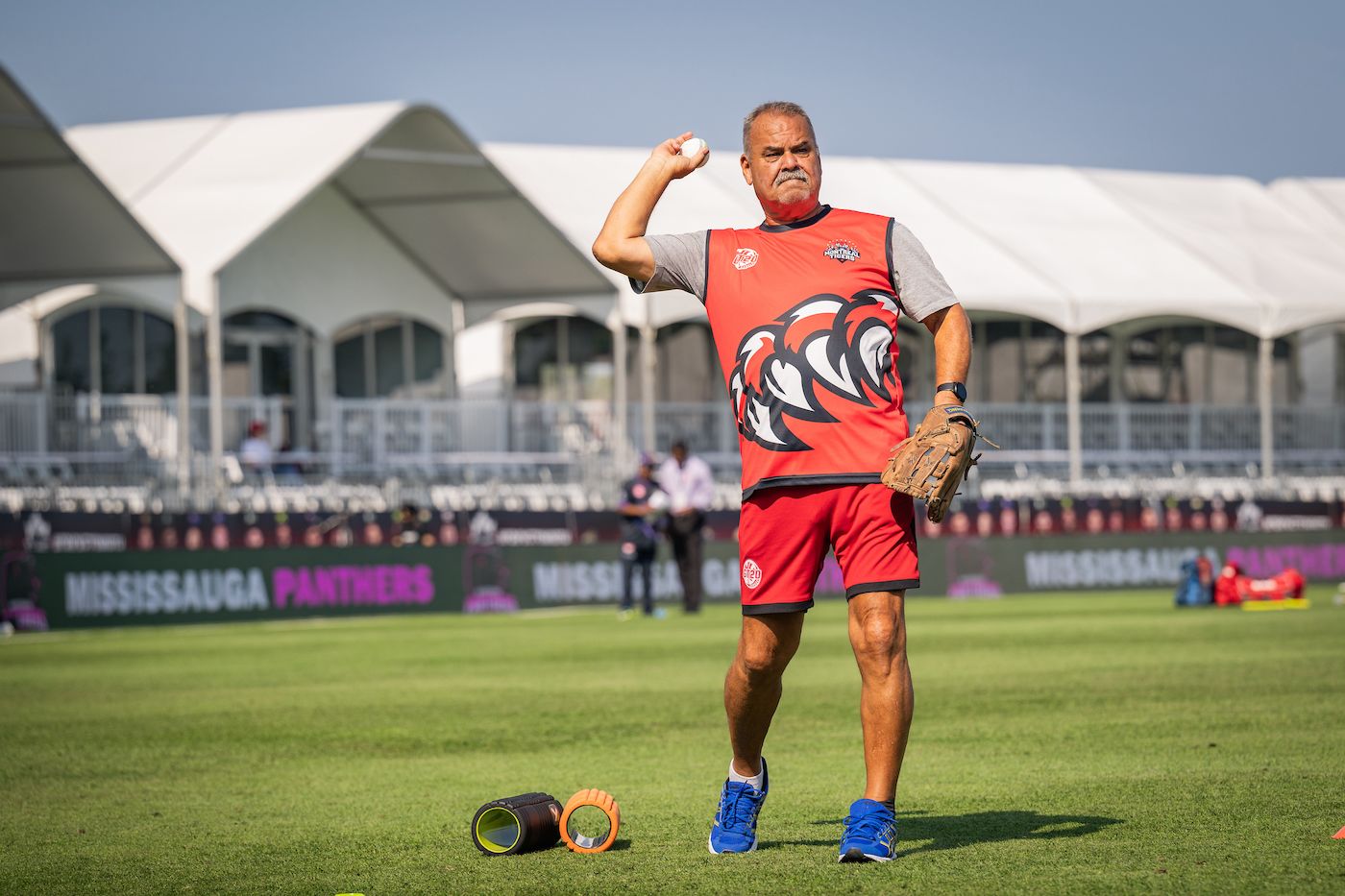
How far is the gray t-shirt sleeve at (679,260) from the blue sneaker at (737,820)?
150cm

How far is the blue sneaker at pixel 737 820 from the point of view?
5598mm

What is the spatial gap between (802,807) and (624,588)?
14566 millimetres

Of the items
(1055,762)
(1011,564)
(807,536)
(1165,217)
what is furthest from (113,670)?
(1165,217)

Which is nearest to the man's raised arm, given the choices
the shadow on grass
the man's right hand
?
the man's right hand

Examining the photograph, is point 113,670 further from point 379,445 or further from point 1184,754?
point 379,445

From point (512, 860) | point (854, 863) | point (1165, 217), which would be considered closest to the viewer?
point (854, 863)

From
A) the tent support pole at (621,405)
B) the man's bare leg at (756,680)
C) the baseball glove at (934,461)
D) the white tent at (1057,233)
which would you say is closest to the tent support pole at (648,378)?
the white tent at (1057,233)

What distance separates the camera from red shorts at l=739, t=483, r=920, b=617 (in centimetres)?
539

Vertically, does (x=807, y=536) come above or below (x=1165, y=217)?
below

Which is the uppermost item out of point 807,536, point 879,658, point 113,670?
point 807,536

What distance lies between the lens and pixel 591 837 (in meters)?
5.86

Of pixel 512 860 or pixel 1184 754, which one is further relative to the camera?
pixel 1184 754

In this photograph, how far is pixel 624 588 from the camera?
21.2 metres

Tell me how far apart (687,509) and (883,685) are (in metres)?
15.6
